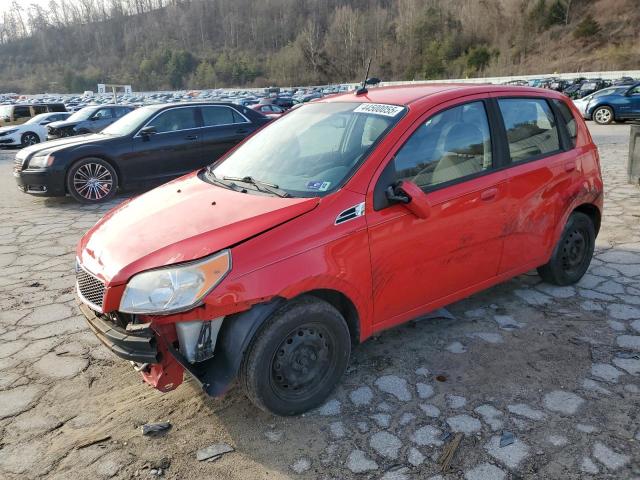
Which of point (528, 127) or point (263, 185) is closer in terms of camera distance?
point (263, 185)

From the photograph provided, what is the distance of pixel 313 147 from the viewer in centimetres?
339

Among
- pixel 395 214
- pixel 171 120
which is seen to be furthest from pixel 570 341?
pixel 171 120

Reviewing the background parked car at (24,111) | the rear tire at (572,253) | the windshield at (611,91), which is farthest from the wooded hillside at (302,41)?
the rear tire at (572,253)

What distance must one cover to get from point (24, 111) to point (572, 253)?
24016 mm

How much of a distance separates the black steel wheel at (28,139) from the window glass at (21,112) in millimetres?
4519

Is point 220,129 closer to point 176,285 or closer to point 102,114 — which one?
point 176,285

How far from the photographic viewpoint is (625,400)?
2.85 meters

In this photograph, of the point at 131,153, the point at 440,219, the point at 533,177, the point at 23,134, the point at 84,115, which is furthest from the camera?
the point at 23,134

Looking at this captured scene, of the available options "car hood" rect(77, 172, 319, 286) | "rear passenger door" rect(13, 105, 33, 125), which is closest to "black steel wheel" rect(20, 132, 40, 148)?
"rear passenger door" rect(13, 105, 33, 125)

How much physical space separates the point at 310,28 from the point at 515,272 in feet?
399

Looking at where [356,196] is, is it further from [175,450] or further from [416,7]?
[416,7]

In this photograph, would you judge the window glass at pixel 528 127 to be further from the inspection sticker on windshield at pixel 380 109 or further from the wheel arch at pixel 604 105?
the wheel arch at pixel 604 105

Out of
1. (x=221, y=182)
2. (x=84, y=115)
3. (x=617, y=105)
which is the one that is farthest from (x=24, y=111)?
Result: (x=617, y=105)

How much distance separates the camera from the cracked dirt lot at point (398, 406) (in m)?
2.46
